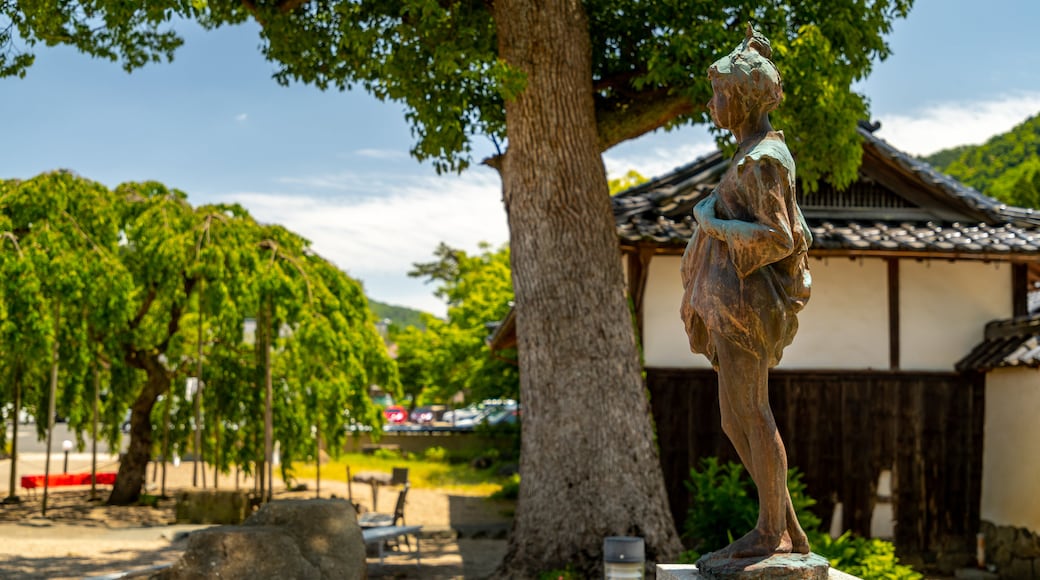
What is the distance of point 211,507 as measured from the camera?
14852mm

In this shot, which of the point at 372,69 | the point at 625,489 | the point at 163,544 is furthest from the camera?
the point at 163,544

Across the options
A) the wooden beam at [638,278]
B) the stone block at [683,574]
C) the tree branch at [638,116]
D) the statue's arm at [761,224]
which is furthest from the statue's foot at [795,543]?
the wooden beam at [638,278]

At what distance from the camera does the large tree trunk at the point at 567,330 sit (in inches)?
368

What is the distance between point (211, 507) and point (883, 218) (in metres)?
10.3

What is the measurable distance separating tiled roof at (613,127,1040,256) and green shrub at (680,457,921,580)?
2.67 metres

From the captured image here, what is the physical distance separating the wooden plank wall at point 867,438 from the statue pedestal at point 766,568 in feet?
24.5

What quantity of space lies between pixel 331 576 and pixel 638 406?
327cm

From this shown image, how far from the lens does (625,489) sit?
9.38 meters

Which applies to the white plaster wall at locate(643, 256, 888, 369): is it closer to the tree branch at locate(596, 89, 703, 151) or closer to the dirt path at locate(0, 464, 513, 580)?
the tree branch at locate(596, 89, 703, 151)

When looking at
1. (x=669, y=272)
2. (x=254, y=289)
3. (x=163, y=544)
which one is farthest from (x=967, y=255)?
(x=163, y=544)

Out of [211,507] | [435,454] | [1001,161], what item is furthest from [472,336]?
[1001,161]

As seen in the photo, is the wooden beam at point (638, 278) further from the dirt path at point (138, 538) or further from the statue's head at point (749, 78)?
the statue's head at point (749, 78)

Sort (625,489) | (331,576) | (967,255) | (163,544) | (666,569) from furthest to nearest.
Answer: (163,544) → (967,255) → (625,489) → (331,576) → (666,569)

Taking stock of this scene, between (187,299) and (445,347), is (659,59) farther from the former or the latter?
(445,347)
